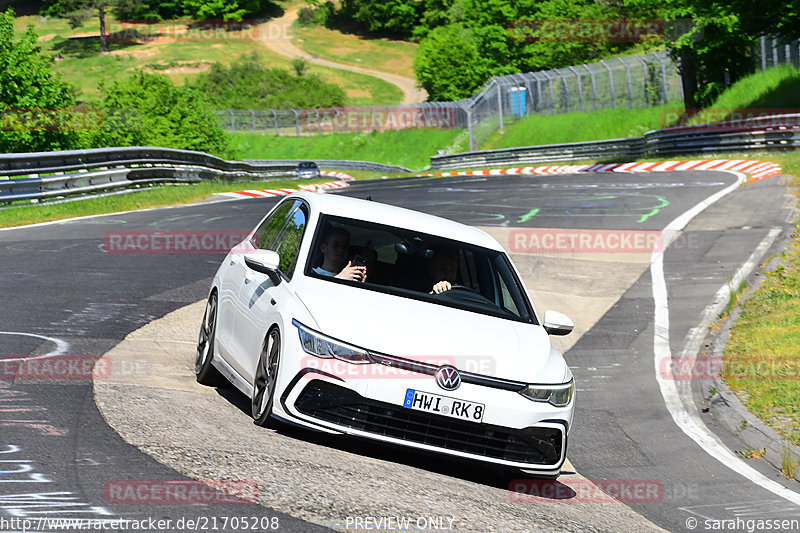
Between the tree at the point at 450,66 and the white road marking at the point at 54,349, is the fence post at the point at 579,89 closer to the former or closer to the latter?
the tree at the point at 450,66

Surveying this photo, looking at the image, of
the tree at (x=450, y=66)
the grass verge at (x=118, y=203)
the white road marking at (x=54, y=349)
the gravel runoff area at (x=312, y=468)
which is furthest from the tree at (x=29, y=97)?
the tree at (x=450, y=66)

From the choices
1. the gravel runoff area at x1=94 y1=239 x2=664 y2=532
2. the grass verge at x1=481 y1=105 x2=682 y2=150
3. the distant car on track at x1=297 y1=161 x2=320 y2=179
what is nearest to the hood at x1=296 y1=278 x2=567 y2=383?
the gravel runoff area at x1=94 y1=239 x2=664 y2=532

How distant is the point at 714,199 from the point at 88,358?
18.1 m

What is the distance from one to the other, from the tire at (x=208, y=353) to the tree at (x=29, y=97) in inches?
940

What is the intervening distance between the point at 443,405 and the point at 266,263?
1.74 meters

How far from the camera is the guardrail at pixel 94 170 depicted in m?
22.8

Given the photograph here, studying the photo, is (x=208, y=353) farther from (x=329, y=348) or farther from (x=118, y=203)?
(x=118, y=203)

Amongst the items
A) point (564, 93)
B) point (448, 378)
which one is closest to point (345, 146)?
point (564, 93)

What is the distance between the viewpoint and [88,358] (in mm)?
8656

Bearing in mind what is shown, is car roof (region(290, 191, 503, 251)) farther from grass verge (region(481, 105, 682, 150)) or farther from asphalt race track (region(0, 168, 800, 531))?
grass verge (region(481, 105, 682, 150))

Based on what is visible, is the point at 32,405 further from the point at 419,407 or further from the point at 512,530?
the point at 512,530

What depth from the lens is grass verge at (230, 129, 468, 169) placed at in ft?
273

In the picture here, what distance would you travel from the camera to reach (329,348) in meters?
6.48

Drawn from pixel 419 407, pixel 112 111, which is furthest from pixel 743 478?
pixel 112 111
